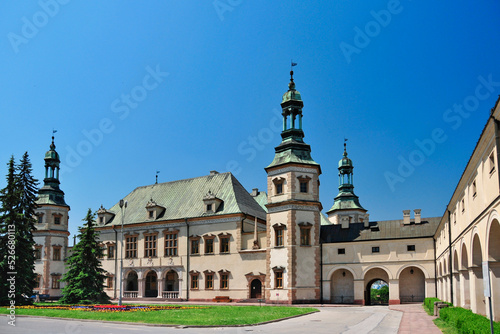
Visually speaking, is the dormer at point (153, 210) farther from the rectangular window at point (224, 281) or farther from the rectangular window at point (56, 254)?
the rectangular window at point (56, 254)

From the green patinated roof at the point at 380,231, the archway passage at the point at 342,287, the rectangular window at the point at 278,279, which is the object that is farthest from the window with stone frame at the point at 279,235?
the archway passage at the point at 342,287

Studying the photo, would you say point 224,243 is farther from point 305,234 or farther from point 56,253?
point 56,253

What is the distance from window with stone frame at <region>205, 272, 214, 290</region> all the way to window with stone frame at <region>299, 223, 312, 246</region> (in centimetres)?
1145

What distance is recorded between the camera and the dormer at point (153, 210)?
55250mm

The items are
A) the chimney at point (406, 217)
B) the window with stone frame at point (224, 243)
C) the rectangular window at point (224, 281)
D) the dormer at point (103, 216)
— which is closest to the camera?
the chimney at point (406, 217)

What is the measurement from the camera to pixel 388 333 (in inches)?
760

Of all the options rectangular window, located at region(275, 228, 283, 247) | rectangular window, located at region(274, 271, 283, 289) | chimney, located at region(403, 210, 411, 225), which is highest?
chimney, located at region(403, 210, 411, 225)

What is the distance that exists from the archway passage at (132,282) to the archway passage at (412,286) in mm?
31420

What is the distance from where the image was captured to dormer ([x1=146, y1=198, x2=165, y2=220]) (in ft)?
181

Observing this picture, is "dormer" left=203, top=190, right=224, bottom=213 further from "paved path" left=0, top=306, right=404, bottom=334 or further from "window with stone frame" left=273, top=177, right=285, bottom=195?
"paved path" left=0, top=306, right=404, bottom=334

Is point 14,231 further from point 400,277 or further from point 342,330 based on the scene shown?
point 400,277

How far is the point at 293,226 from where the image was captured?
143ft

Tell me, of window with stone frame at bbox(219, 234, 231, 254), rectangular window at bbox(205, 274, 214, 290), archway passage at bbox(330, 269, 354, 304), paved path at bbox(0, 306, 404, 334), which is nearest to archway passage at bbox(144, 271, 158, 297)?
rectangular window at bbox(205, 274, 214, 290)

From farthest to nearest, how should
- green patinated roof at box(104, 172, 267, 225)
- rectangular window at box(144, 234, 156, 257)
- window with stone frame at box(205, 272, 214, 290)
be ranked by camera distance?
rectangular window at box(144, 234, 156, 257)
green patinated roof at box(104, 172, 267, 225)
window with stone frame at box(205, 272, 214, 290)
